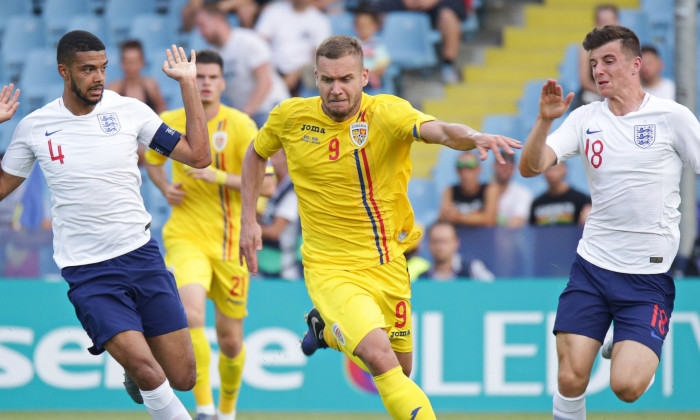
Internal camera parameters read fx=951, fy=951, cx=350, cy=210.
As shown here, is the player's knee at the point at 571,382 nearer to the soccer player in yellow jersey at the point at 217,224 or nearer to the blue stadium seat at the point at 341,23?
the soccer player in yellow jersey at the point at 217,224

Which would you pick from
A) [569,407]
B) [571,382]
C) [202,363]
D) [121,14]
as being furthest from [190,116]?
[121,14]

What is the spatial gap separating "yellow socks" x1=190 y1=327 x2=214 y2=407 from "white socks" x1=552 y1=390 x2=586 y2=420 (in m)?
2.80

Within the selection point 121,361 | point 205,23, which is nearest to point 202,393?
point 121,361

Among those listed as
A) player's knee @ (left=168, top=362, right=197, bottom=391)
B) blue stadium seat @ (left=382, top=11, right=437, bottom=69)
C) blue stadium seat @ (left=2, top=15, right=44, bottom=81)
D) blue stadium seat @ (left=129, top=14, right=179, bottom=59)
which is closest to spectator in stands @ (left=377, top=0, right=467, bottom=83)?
blue stadium seat @ (left=382, top=11, right=437, bottom=69)

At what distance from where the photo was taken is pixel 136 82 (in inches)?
464

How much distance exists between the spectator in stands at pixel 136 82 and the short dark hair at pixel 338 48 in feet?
20.4

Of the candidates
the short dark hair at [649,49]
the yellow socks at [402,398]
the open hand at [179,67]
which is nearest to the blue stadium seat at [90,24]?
the short dark hair at [649,49]

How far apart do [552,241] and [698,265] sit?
1444 mm

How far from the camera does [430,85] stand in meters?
13.0

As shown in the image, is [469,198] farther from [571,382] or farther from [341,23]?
[571,382]

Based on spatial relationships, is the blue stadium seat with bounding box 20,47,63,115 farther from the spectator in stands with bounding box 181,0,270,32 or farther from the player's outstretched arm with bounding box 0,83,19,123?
the player's outstretched arm with bounding box 0,83,19,123

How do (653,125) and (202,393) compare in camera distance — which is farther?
(202,393)

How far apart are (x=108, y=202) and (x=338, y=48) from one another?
1.70m

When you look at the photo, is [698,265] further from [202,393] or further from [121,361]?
[121,361]
